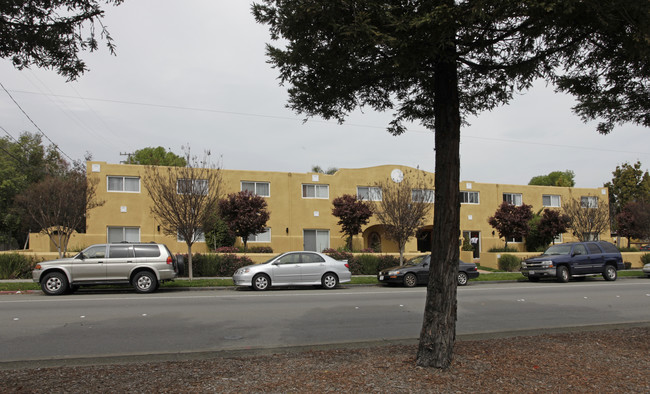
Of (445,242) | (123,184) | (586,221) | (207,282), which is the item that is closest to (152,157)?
(123,184)

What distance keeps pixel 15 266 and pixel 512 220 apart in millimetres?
27754

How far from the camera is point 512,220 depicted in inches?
1205

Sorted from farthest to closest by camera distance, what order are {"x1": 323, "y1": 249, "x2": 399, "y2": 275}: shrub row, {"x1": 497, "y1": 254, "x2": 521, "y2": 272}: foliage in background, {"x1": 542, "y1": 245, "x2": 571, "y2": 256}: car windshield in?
{"x1": 497, "y1": 254, "x2": 521, "y2": 272}: foliage in background
{"x1": 323, "y1": 249, "x2": 399, "y2": 275}: shrub row
{"x1": 542, "y1": 245, "x2": 571, "y2": 256}: car windshield

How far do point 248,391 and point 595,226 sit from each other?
31.6 metres

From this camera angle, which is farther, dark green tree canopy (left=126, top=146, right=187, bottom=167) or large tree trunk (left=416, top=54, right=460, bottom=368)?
dark green tree canopy (left=126, top=146, right=187, bottom=167)

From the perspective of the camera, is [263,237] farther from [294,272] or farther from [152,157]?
[152,157]

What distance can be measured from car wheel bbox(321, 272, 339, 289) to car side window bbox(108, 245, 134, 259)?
6765 millimetres

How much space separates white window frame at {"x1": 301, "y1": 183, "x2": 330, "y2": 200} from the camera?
3014 cm

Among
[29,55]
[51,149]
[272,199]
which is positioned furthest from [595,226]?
[51,149]

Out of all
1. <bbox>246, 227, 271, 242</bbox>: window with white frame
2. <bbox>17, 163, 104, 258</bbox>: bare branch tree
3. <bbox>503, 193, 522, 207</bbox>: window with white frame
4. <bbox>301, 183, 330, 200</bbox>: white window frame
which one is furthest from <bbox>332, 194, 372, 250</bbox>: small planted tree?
<bbox>503, 193, 522, 207</bbox>: window with white frame

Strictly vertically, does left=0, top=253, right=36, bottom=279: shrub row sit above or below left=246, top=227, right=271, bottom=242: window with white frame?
below

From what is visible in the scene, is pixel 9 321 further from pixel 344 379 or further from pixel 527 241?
pixel 527 241

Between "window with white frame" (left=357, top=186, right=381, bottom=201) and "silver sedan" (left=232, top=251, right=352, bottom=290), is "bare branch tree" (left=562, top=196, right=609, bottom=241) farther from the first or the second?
"silver sedan" (left=232, top=251, right=352, bottom=290)

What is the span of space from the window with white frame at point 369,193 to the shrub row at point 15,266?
61.0ft
